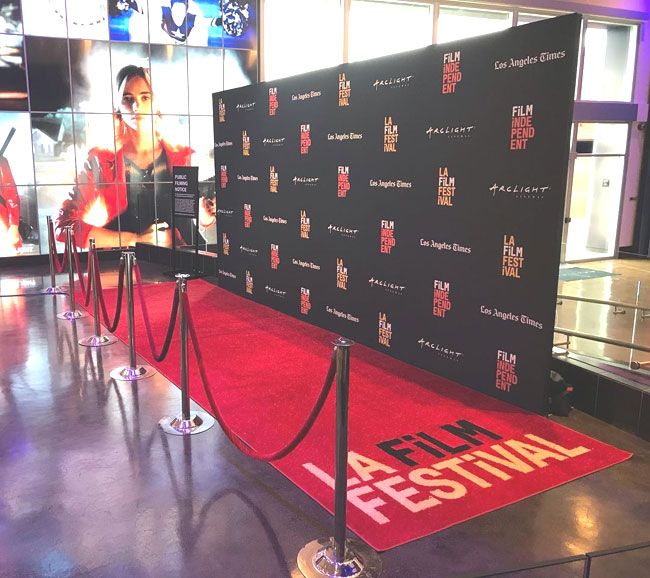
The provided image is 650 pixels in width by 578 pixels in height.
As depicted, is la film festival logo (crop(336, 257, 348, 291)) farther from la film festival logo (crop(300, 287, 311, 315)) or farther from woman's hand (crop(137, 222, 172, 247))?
woman's hand (crop(137, 222, 172, 247))

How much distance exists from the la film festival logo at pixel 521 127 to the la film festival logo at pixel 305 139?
3006mm

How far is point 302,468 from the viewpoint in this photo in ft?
13.9

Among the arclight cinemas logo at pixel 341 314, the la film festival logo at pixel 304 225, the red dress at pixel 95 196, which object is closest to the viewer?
the arclight cinemas logo at pixel 341 314

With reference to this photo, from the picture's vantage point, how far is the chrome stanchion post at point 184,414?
A: 4.73 metres

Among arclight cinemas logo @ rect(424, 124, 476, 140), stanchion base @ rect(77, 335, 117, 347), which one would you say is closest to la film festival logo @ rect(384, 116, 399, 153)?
arclight cinemas logo @ rect(424, 124, 476, 140)

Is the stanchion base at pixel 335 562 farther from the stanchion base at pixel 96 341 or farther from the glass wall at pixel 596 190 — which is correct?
the glass wall at pixel 596 190

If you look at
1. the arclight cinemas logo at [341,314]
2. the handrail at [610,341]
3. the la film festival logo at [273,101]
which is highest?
the la film festival logo at [273,101]

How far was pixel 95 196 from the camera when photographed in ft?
45.3

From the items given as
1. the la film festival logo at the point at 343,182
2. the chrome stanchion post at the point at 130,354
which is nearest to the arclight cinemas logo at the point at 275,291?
the la film festival logo at the point at 343,182

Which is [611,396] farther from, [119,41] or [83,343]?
[119,41]

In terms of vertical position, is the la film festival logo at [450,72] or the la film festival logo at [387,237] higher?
the la film festival logo at [450,72]

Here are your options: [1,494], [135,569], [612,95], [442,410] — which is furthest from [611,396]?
[612,95]

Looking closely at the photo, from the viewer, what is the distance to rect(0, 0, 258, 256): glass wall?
12797 mm

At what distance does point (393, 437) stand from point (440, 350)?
1.50 meters
